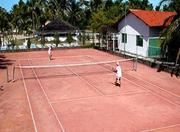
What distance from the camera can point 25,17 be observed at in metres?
71.8

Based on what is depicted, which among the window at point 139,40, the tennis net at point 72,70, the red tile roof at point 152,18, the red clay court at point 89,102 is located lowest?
the red clay court at point 89,102

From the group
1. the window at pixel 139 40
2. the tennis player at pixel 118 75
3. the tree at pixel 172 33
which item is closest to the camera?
the tennis player at pixel 118 75

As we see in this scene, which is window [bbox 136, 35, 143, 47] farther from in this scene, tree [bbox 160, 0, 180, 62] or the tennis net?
tree [bbox 160, 0, 180, 62]

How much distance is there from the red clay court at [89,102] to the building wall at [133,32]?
22.5 feet

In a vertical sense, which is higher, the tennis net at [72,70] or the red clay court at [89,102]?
the tennis net at [72,70]

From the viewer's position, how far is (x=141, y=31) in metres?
32.4

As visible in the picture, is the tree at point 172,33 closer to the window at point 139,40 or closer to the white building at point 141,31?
the white building at point 141,31

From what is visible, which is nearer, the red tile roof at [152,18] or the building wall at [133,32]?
the red tile roof at [152,18]

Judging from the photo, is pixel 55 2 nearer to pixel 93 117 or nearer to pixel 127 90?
pixel 127 90

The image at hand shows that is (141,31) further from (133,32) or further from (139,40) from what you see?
(133,32)

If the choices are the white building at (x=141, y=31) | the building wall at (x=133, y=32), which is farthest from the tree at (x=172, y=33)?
the building wall at (x=133, y=32)

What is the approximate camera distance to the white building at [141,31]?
30.1m

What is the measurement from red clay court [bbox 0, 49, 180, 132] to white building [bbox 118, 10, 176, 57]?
568 cm

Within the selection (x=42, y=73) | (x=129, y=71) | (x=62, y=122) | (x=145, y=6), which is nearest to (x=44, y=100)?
(x=62, y=122)
